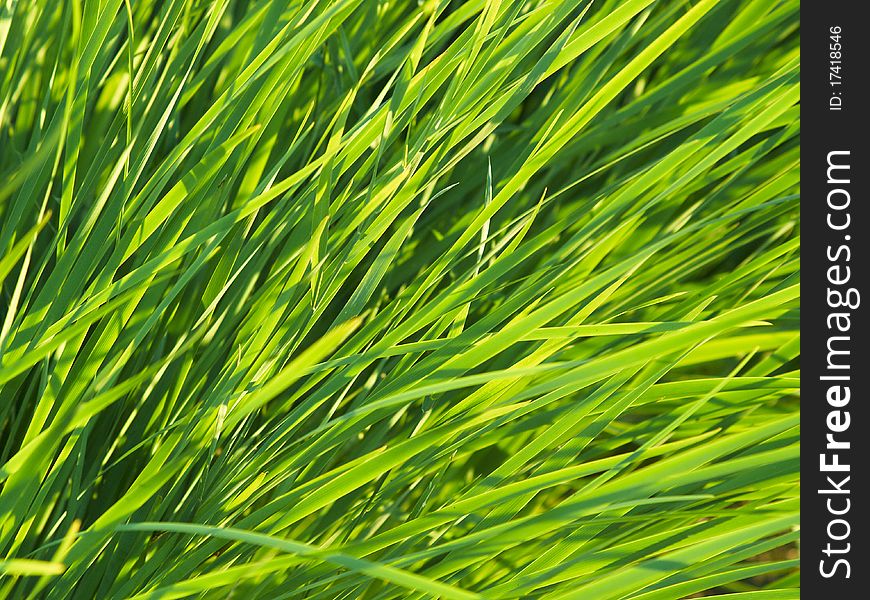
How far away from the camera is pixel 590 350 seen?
0.62 meters

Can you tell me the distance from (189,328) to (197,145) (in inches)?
5.3

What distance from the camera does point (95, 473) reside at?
566 millimetres

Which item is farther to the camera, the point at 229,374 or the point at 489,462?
the point at 489,462

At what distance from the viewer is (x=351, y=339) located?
56 cm

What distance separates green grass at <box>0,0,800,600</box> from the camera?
443mm

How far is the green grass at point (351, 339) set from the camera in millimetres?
443

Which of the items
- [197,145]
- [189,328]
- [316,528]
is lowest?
[316,528]
